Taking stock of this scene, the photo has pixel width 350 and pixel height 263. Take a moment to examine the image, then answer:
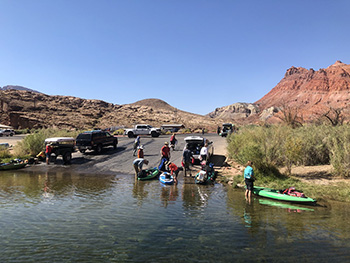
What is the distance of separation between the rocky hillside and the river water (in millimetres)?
68151

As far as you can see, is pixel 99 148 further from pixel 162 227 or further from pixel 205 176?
pixel 162 227

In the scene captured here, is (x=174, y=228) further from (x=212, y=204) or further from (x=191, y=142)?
(x=191, y=142)

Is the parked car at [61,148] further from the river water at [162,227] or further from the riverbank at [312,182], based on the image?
the riverbank at [312,182]

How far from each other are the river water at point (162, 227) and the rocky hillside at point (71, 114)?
68.2m

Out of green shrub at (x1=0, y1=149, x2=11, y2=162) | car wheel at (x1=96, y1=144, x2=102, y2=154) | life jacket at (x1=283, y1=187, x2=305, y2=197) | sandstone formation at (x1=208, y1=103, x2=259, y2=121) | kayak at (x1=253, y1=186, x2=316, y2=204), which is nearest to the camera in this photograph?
kayak at (x1=253, y1=186, x2=316, y2=204)

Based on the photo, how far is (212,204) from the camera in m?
10.6

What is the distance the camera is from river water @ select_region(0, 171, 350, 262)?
6316 millimetres

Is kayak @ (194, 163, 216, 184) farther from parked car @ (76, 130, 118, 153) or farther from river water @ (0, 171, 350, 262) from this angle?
parked car @ (76, 130, 118, 153)

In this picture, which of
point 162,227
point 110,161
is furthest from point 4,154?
point 162,227

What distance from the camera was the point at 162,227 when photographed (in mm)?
8023

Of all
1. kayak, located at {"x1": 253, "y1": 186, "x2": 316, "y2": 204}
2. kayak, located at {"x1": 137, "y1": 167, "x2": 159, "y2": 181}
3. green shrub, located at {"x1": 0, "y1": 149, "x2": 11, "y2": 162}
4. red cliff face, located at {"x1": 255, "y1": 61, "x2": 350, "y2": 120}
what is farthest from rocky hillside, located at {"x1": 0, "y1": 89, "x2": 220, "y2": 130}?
red cliff face, located at {"x1": 255, "y1": 61, "x2": 350, "y2": 120}

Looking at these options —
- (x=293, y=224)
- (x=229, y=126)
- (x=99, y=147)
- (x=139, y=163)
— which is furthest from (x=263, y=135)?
(x=229, y=126)

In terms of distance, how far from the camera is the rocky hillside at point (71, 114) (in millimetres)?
72500

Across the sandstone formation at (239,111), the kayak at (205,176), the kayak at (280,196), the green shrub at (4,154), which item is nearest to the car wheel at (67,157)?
the green shrub at (4,154)
